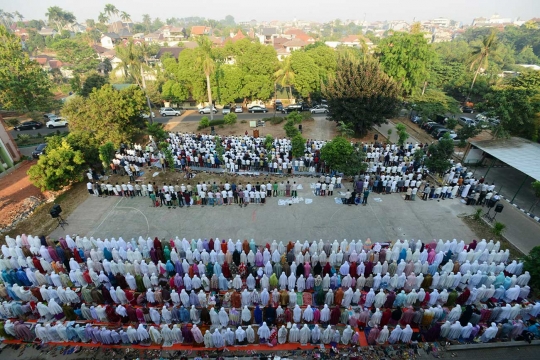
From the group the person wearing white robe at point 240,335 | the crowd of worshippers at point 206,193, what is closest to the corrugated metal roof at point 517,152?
the crowd of worshippers at point 206,193

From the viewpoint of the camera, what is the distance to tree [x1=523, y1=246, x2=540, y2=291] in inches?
410

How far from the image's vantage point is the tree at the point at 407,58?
99.3ft

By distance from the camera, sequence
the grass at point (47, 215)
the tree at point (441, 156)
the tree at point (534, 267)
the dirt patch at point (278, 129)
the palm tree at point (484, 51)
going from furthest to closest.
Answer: the palm tree at point (484, 51), the dirt patch at point (278, 129), the tree at point (441, 156), the grass at point (47, 215), the tree at point (534, 267)

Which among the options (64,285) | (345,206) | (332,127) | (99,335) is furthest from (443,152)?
(64,285)

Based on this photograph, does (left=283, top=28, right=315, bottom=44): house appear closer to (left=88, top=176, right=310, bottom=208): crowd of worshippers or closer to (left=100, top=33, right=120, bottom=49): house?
(left=100, top=33, right=120, bottom=49): house

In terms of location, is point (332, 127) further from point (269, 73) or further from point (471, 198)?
point (471, 198)

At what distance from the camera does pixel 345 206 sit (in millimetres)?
16000

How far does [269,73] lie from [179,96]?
11092mm

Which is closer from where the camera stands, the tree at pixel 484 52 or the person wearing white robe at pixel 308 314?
the person wearing white robe at pixel 308 314

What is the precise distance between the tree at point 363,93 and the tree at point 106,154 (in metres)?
17.1

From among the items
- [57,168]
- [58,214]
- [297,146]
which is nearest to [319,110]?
[297,146]

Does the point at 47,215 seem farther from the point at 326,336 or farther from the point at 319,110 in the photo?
the point at 319,110

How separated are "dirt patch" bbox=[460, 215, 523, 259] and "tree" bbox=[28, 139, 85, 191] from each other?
21472mm

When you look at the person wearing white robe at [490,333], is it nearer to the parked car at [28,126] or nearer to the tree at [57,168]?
the tree at [57,168]
